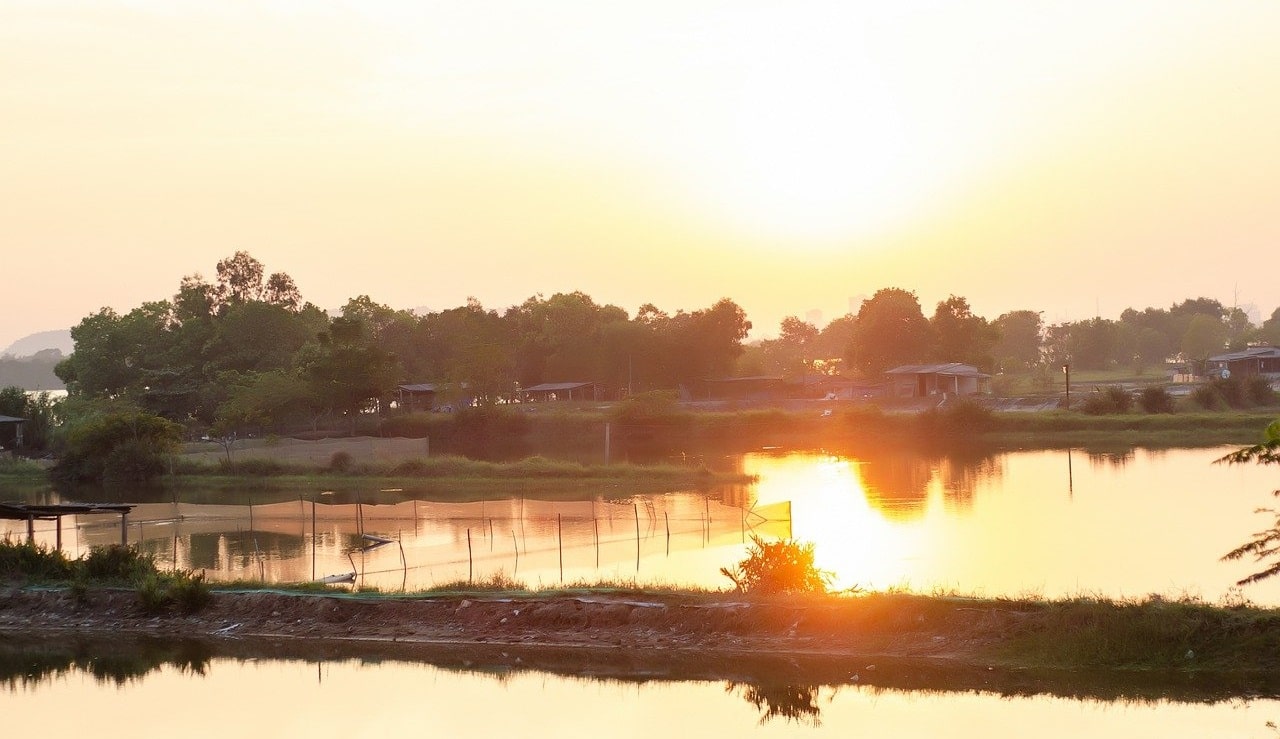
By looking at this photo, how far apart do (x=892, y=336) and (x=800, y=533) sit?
7964cm

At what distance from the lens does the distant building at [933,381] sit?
313 ft

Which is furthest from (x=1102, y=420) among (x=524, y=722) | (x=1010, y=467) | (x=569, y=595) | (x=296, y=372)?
(x=524, y=722)

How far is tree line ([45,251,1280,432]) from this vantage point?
252 feet

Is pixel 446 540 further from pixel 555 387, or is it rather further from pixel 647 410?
pixel 555 387

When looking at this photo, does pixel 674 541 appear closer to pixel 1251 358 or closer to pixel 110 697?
pixel 110 697

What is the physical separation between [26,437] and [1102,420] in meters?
63.6

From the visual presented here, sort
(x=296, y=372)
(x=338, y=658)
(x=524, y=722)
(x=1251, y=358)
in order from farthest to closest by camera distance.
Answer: (x=1251, y=358) → (x=296, y=372) → (x=338, y=658) → (x=524, y=722)

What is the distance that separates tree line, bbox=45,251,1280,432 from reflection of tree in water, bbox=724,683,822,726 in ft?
200

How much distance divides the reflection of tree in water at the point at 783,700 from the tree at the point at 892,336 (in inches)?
3876

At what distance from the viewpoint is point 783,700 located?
15.9 metres

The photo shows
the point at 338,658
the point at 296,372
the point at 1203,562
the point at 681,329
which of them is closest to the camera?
the point at 338,658

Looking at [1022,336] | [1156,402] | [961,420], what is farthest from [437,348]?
[1022,336]

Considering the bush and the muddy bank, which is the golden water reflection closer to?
the muddy bank

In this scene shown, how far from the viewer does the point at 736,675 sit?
17156mm
